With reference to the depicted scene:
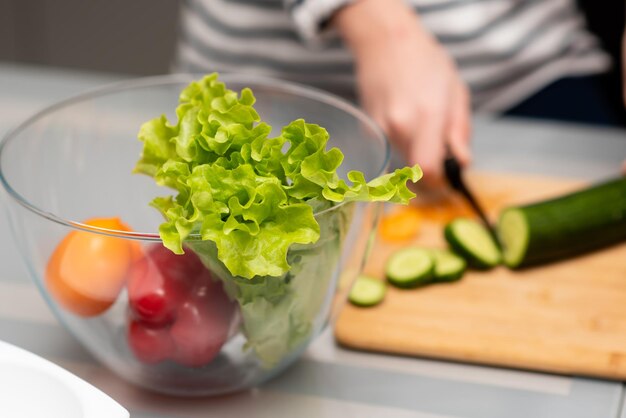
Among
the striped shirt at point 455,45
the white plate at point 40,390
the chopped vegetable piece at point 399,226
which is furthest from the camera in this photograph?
the striped shirt at point 455,45

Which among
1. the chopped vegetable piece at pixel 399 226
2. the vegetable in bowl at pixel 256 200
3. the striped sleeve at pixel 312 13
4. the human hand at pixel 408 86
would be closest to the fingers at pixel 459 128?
the human hand at pixel 408 86

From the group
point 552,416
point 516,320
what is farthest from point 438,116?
point 552,416

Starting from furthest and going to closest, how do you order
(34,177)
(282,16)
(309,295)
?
(282,16) < (34,177) < (309,295)

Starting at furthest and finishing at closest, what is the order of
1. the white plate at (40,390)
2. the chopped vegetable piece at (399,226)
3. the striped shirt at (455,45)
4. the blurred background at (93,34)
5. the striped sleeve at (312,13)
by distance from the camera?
the blurred background at (93,34) → the striped shirt at (455,45) → the striped sleeve at (312,13) → the chopped vegetable piece at (399,226) → the white plate at (40,390)

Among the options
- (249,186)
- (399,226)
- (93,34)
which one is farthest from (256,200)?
(93,34)

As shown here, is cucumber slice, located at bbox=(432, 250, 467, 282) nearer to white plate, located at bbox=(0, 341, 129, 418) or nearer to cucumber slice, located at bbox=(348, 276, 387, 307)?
cucumber slice, located at bbox=(348, 276, 387, 307)

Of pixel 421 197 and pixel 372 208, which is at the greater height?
pixel 372 208

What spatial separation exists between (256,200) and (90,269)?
169 millimetres

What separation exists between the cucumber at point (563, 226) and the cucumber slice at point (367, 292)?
0.16 meters

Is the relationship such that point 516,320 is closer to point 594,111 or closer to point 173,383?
point 173,383

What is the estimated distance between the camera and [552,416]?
801 mm

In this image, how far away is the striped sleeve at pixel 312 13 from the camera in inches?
50.3

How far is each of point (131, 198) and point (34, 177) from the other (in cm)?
10

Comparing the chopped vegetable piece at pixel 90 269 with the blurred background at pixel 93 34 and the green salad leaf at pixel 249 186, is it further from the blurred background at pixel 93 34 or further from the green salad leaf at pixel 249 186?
the blurred background at pixel 93 34
